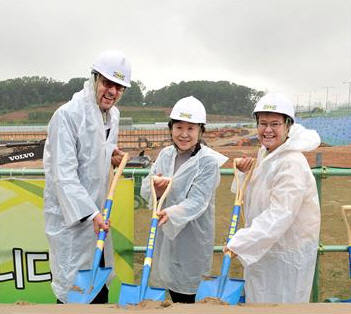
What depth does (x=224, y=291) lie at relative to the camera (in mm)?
2383

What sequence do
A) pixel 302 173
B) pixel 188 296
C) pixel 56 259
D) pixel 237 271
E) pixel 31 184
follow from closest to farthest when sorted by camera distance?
pixel 302 173, pixel 56 259, pixel 188 296, pixel 31 184, pixel 237 271

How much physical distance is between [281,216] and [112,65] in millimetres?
1302

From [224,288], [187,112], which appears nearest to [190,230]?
[224,288]

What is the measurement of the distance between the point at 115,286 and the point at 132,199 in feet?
2.36

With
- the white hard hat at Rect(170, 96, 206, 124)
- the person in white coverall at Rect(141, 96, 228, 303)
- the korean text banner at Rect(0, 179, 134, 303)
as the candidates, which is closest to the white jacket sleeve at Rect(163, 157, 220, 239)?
the person in white coverall at Rect(141, 96, 228, 303)

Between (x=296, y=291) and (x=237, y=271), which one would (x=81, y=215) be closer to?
(x=296, y=291)

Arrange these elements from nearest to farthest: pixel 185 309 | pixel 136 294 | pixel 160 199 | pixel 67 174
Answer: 1. pixel 185 309
2. pixel 136 294
3. pixel 67 174
4. pixel 160 199

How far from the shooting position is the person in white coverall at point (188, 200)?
2.83 m

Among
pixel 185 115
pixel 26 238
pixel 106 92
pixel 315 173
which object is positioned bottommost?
pixel 26 238

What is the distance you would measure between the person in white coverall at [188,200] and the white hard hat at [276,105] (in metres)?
0.47

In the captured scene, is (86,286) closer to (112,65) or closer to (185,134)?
(185,134)

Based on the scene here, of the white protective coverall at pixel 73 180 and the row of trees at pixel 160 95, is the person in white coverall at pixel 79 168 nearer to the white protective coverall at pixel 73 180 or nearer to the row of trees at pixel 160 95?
the white protective coverall at pixel 73 180

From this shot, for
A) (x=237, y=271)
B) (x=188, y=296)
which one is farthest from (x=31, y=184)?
(x=237, y=271)

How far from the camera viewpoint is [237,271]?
5520 mm
